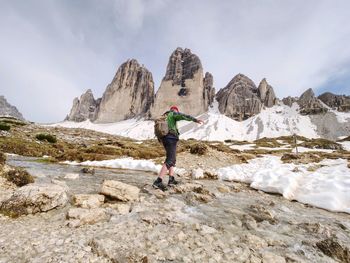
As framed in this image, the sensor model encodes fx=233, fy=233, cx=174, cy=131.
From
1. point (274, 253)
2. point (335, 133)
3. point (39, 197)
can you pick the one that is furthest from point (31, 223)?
point (335, 133)

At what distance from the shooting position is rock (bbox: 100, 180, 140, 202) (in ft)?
25.2

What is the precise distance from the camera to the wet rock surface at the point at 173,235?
424cm

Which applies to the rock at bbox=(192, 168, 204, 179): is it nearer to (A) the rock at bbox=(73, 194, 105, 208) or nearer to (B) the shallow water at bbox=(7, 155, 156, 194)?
(B) the shallow water at bbox=(7, 155, 156, 194)

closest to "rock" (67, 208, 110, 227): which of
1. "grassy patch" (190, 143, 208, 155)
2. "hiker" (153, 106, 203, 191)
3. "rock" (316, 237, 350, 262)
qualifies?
"hiker" (153, 106, 203, 191)

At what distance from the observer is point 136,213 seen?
651cm

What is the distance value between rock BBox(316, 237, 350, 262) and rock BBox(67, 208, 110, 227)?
16.2 feet

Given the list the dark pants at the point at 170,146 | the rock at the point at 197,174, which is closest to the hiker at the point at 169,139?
the dark pants at the point at 170,146

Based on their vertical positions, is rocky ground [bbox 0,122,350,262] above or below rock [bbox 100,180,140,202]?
below

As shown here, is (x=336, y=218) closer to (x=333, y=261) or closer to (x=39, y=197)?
(x=333, y=261)

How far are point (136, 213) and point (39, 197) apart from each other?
2659 mm

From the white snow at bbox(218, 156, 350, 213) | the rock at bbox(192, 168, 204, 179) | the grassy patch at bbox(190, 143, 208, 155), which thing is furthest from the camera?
the grassy patch at bbox(190, 143, 208, 155)

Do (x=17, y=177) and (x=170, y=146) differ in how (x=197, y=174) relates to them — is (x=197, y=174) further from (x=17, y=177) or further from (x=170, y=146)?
(x=17, y=177)

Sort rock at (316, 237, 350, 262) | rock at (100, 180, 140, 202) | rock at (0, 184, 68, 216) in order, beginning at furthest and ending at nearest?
rock at (100, 180, 140, 202)
rock at (0, 184, 68, 216)
rock at (316, 237, 350, 262)

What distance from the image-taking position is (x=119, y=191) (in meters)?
7.88
